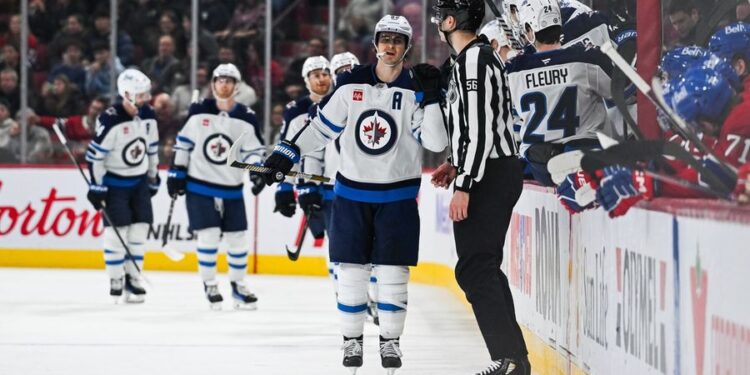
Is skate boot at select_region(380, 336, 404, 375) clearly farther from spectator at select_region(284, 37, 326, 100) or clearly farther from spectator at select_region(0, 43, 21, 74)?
spectator at select_region(0, 43, 21, 74)

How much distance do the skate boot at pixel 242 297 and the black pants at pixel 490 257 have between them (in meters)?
3.89

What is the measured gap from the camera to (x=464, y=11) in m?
4.59

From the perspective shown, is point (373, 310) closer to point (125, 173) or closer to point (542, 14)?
point (125, 173)

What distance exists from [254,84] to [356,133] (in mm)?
7347

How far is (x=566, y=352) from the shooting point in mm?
4684

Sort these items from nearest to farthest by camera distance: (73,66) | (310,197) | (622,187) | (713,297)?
(713,297) < (622,187) < (310,197) < (73,66)

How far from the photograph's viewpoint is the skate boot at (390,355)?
4914 millimetres

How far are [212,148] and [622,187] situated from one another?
473cm

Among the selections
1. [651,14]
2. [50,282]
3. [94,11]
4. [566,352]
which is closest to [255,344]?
[566,352]

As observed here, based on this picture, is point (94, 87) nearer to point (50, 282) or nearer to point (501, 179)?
point (50, 282)

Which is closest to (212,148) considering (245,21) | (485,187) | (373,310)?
(373,310)

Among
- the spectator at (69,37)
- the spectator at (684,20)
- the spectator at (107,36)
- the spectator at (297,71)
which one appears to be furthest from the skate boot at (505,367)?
the spectator at (69,37)

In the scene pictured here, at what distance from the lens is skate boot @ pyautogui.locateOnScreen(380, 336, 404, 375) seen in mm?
4914


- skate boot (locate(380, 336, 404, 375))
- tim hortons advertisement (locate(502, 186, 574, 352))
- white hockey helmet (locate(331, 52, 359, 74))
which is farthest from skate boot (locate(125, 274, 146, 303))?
skate boot (locate(380, 336, 404, 375))
